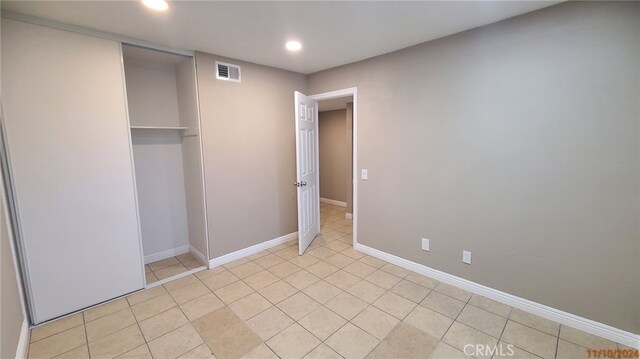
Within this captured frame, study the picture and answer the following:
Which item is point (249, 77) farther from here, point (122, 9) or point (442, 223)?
point (442, 223)

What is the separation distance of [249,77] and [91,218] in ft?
7.13

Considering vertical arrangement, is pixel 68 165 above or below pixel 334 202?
above

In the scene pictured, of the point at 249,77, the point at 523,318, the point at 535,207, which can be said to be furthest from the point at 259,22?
the point at 523,318

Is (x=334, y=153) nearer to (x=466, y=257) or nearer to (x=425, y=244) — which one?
(x=425, y=244)

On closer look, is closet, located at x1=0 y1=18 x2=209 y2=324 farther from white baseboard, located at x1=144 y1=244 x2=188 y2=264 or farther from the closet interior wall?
white baseboard, located at x1=144 y1=244 x2=188 y2=264

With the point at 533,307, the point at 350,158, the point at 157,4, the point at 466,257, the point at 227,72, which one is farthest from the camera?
the point at 350,158

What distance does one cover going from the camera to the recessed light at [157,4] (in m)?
1.85

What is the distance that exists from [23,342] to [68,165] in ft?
4.32

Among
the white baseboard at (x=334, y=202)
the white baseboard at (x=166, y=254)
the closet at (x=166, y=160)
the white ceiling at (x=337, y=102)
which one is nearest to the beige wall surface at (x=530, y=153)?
the white ceiling at (x=337, y=102)

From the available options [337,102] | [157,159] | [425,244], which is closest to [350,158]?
[337,102]

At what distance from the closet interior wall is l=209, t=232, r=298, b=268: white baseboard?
8.2 inches

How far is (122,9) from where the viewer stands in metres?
1.94

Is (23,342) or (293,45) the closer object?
(23,342)

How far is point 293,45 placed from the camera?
2699mm
